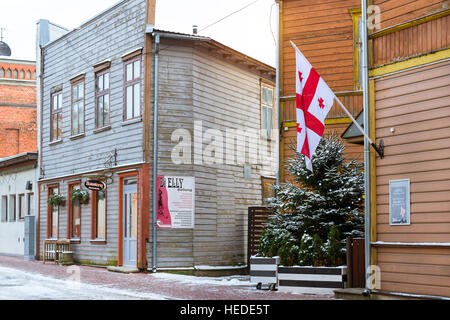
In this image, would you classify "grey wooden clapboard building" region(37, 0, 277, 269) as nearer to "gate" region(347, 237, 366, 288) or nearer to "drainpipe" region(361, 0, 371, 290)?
"gate" region(347, 237, 366, 288)

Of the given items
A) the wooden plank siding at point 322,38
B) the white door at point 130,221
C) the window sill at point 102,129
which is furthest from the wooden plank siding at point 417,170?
the window sill at point 102,129

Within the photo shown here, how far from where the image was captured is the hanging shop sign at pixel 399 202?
9.69 metres

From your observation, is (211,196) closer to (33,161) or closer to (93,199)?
(93,199)

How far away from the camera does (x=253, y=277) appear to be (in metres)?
13.2

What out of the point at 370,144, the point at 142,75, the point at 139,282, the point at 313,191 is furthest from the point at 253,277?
the point at 142,75

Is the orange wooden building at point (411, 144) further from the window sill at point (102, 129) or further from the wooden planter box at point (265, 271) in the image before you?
the window sill at point (102, 129)

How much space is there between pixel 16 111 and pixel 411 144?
33504mm

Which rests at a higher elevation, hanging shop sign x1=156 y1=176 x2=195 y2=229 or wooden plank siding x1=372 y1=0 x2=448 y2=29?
wooden plank siding x1=372 y1=0 x2=448 y2=29

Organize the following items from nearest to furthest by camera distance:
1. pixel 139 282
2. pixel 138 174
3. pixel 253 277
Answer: pixel 253 277
pixel 139 282
pixel 138 174

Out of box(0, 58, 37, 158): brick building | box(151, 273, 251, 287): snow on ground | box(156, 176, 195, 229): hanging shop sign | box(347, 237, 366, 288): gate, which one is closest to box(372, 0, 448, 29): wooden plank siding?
box(347, 237, 366, 288): gate

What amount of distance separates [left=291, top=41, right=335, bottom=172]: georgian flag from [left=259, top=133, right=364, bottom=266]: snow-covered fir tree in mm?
2441

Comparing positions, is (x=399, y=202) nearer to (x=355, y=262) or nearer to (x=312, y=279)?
(x=355, y=262)

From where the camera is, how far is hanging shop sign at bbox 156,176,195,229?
17.7 metres

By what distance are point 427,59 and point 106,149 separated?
1224 cm
